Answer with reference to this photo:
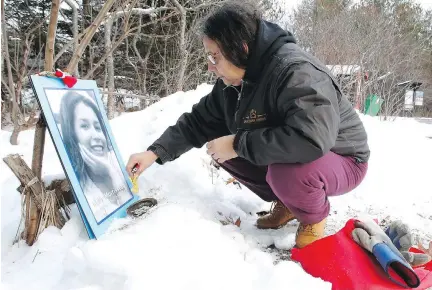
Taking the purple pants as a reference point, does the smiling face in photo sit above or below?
above

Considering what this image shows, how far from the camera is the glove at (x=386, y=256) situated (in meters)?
1.11

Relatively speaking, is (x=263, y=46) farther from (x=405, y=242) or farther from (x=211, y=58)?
(x=405, y=242)

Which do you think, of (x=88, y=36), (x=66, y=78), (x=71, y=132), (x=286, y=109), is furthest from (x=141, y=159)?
(x=286, y=109)

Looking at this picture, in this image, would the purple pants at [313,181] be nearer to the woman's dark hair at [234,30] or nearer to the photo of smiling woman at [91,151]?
the woman's dark hair at [234,30]

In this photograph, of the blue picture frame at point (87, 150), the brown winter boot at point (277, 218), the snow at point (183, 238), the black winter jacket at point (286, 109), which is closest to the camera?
the snow at point (183, 238)

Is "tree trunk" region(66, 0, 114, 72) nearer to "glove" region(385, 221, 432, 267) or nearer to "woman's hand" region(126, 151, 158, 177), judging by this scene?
"woman's hand" region(126, 151, 158, 177)

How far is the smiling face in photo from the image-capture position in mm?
1447

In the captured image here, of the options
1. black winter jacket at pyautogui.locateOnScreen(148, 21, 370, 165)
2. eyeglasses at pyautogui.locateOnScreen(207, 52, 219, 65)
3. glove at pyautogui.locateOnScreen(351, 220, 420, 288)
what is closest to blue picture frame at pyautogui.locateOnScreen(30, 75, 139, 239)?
black winter jacket at pyautogui.locateOnScreen(148, 21, 370, 165)

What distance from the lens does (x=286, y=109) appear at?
1227mm

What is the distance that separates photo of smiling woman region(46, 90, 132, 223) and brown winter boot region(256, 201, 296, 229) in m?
0.60

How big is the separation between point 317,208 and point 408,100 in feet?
34.6

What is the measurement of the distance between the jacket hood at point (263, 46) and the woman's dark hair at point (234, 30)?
0.06ft

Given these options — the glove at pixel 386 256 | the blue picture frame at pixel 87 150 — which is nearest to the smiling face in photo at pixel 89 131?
the blue picture frame at pixel 87 150

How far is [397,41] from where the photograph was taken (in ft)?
35.3
